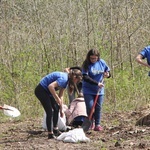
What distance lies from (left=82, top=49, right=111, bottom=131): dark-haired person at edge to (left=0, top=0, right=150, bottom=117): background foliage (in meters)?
3.27

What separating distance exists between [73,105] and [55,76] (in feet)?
5.82

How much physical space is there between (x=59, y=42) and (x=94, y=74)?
4.44m

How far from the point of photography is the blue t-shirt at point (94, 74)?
9086 mm

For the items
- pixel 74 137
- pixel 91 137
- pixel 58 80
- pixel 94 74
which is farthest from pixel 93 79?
pixel 74 137

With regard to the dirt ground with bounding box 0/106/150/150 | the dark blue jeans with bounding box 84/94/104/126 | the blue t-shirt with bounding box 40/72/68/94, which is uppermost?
the blue t-shirt with bounding box 40/72/68/94

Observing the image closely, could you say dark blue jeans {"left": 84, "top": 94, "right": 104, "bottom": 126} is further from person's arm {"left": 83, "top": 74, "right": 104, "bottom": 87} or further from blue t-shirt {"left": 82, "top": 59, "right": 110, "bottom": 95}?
person's arm {"left": 83, "top": 74, "right": 104, "bottom": 87}

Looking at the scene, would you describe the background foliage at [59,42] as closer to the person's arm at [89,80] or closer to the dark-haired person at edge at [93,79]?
the dark-haired person at edge at [93,79]

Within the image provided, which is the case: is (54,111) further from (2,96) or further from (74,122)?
→ (2,96)

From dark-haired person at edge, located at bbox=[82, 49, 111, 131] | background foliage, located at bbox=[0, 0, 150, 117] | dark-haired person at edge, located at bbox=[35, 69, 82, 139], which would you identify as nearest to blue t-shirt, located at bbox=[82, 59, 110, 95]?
dark-haired person at edge, located at bbox=[82, 49, 111, 131]

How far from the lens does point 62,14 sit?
1355 centimetres

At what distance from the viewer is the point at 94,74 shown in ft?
29.9

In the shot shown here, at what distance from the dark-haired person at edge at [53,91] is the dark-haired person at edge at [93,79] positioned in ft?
2.10

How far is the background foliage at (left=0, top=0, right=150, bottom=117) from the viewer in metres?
12.9

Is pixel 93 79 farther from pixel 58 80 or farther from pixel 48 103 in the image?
pixel 58 80
